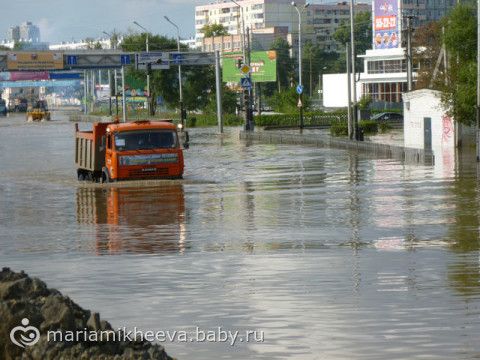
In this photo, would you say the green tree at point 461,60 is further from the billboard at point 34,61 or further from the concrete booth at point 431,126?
the billboard at point 34,61

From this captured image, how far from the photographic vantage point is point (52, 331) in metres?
8.57

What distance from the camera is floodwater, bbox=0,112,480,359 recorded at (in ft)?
38.6

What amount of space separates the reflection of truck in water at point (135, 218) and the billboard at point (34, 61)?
7294cm

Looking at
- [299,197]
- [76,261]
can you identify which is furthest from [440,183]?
[76,261]

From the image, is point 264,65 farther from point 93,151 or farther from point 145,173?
point 145,173

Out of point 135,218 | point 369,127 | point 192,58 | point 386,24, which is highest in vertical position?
point 386,24

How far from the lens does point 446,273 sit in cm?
1566

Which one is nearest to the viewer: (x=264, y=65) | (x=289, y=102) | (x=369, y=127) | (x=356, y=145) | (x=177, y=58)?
(x=356, y=145)

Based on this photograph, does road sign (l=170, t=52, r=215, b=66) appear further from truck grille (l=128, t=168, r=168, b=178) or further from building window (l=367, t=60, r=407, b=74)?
truck grille (l=128, t=168, r=168, b=178)

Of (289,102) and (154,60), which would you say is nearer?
(154,60)

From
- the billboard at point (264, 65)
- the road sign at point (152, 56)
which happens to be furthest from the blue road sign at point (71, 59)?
the billboard at point (264, 65)

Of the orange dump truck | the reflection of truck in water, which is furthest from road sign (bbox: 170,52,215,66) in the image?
the reflection of truck in water

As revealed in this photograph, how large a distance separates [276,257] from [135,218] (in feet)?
27.2

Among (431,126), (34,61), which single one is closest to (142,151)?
(431,126)
